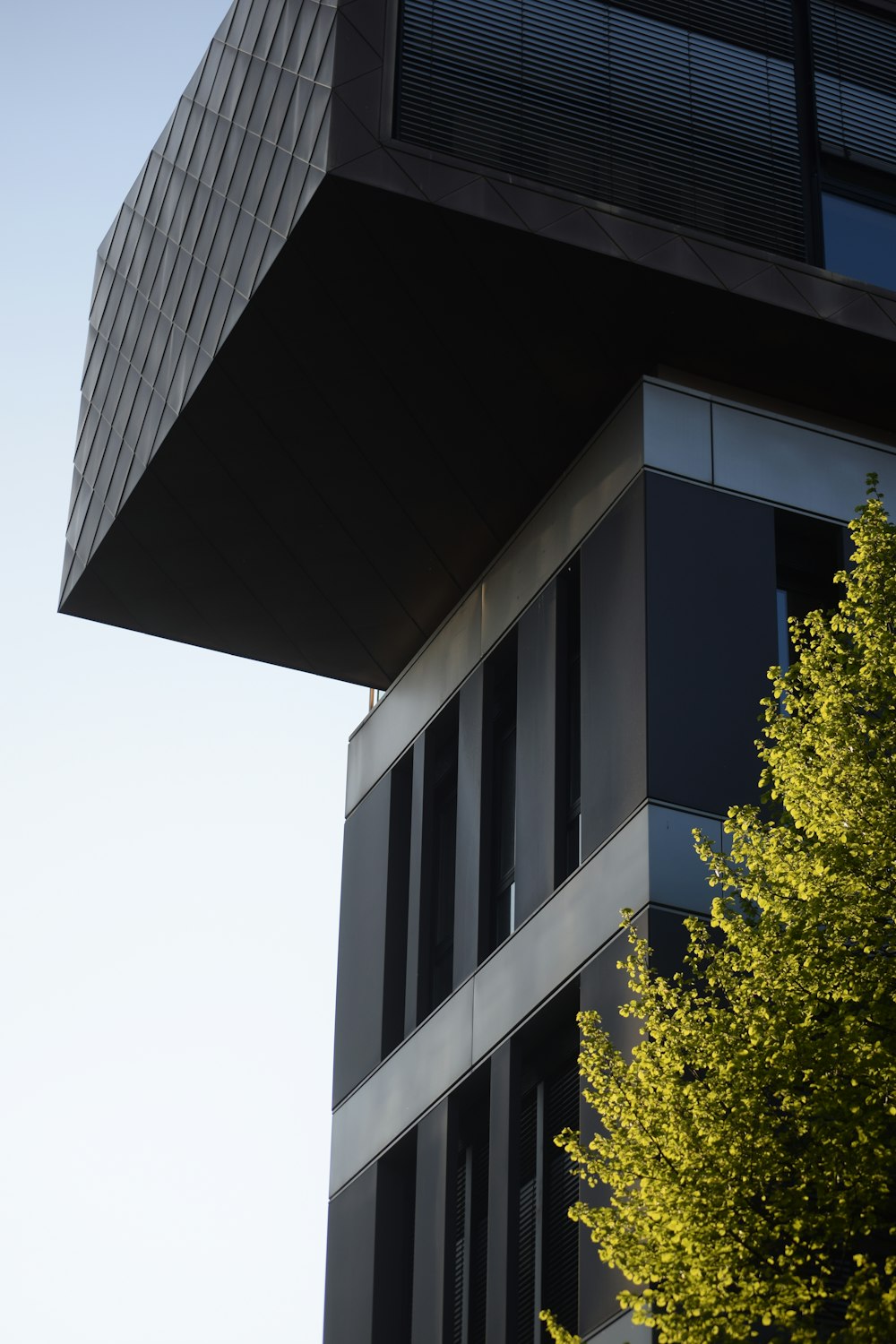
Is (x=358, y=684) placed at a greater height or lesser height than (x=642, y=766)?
greater

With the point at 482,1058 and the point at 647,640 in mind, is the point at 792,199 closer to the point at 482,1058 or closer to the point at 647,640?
the point at 647,640

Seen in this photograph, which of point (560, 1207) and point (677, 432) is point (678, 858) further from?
point (677, 432)

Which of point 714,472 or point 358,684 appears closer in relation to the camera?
point 714,472

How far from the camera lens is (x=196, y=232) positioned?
2527 cm

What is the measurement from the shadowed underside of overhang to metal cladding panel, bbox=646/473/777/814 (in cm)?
189

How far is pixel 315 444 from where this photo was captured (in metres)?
24.3

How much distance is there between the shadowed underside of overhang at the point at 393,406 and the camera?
2162 centimetres

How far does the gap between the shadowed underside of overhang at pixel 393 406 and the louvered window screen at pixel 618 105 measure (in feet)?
4.32

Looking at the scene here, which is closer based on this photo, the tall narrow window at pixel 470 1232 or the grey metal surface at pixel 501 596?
the tall narrow window at pixel 470 1232

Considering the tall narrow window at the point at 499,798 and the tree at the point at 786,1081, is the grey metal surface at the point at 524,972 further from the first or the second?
the tree at the point at 786,1081

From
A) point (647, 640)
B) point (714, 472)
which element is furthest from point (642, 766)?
point (714, 472)

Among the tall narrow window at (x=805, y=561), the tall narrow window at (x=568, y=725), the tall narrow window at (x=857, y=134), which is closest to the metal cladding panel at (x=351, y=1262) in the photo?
the tall narrow window at (x=568, y=725)

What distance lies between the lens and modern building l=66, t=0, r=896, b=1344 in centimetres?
2108

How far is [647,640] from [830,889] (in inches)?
258
